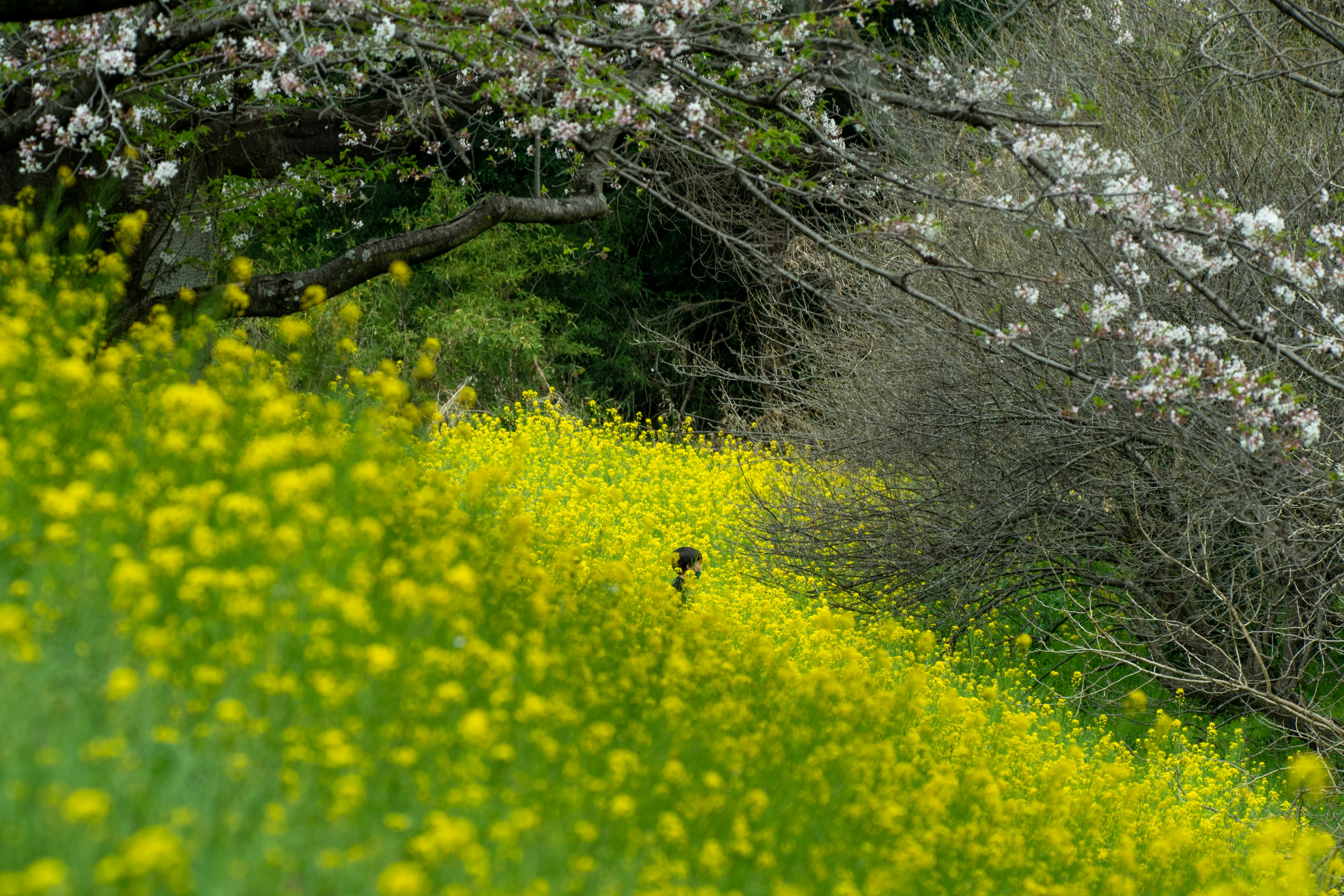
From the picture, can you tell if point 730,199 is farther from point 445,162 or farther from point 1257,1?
point 1257,1

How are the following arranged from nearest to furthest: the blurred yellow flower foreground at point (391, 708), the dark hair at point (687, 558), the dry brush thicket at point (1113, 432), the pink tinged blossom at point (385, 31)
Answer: the blurred yellow flower foreground at point (391, 708) → the pink tinged blossom at point (385, 31) → the dry brush thicket at point (1113, 432) → the dark hair at point (687, 558)

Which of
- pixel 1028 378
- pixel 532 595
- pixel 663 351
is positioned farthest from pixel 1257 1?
pixel 663 351

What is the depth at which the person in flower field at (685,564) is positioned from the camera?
6406 mm

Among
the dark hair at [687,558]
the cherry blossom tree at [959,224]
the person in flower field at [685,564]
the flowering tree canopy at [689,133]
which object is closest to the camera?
the flowering tree canopy at [689,133]

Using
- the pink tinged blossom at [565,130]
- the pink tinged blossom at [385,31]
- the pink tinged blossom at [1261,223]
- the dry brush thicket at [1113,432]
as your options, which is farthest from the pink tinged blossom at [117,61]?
the pink tinged blossom at [1261,223]

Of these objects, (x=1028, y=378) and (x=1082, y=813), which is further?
(x=1028, y=378)

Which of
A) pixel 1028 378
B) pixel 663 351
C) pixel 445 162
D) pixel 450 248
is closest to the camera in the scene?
pixel 450 248

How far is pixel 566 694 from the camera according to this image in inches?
131

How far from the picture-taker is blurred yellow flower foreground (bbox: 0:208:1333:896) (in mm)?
2131

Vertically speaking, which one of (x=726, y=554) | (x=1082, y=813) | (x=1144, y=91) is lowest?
(x=726, y=554)

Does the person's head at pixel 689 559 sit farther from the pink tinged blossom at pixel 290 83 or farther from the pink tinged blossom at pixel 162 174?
the pink tinged blossom at pixel 162 174

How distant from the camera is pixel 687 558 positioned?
6547 millimetres

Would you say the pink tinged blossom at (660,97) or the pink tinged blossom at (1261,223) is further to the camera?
the pink tinged blossom at (1261,223)

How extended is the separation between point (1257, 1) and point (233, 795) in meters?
8.84
